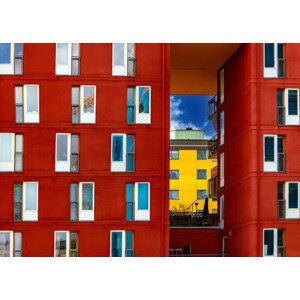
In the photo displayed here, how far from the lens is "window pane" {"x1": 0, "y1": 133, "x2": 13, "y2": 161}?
127 ft

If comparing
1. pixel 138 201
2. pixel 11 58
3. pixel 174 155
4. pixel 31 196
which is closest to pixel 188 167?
pixel 174 155

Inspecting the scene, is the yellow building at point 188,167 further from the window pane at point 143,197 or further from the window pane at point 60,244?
the window pane at point 60,244

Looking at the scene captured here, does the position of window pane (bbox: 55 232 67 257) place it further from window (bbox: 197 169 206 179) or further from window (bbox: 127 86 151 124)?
window (bbox: 197 169 206 179)

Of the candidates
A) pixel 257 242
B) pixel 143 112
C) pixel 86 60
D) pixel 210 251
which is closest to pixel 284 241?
pixel 257 242

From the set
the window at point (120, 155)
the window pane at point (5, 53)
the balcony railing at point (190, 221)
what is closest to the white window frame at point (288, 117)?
the window at point (120, 155)

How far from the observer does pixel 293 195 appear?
38.5 meters

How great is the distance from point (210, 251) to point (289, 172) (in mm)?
6944

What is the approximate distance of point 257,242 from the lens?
3769 centimetres

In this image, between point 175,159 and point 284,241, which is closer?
point 284,241

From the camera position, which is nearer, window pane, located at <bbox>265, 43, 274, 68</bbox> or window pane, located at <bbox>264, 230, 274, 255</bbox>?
window pane, located at <bbox>264, 230, 274, 255</bbox>

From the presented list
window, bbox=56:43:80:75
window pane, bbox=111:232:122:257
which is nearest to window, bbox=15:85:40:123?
window, bbox=56:43:80:75

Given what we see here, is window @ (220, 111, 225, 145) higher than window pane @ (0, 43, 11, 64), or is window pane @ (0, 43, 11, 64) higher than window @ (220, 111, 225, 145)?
window pane @ (0, 43, 11, 64)

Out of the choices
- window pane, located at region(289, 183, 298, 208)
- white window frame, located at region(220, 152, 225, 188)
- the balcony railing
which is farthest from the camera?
the balcony railing

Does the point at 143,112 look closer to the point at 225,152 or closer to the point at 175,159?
the point at 225,152
